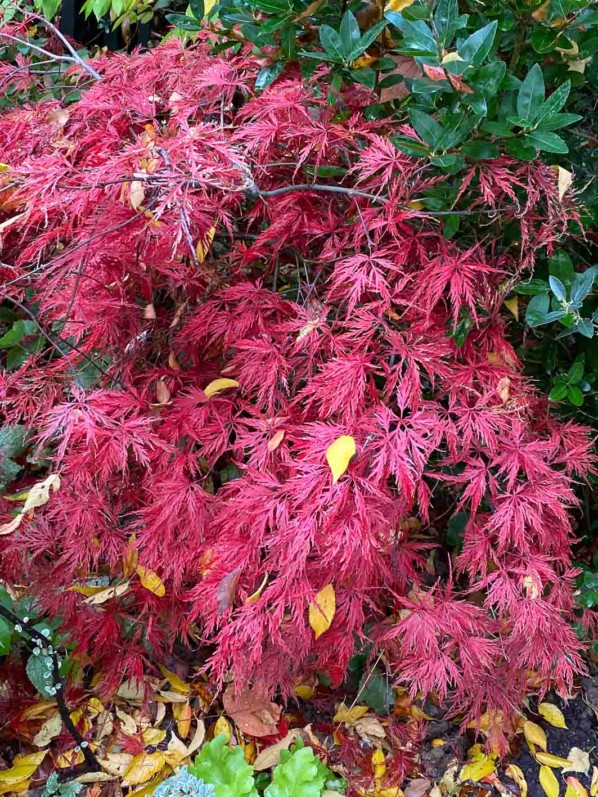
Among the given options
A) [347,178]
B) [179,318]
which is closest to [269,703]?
[179,318]

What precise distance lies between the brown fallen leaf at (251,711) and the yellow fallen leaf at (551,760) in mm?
565

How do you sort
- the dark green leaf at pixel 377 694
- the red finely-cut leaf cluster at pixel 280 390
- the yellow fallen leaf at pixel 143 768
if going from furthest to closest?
the dark green leaf at pixel 377 694 < the yellow fallen leaf at pixel 143 768 < the red finely-cut leaf cluster at pixel 280 390

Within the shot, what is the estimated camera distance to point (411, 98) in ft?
3.71

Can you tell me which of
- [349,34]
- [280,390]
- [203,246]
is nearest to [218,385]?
[280,390]

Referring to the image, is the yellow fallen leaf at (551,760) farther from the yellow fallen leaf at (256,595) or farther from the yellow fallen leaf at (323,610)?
the yellow fallen leaf at (256,595)

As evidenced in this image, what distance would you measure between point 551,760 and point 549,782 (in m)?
0.05

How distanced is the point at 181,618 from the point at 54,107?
3.67ft

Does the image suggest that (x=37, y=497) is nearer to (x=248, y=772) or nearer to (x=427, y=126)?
(x=248, y=772)

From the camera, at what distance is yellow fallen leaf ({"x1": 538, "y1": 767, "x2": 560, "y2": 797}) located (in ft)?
4.46

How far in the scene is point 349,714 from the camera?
1.45 metres

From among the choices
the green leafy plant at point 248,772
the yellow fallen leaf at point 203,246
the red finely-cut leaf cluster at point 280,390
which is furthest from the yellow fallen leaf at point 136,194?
the green leafy plant at point 248,772

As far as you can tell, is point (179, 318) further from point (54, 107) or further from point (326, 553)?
point (54, 107)

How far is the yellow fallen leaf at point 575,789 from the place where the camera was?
135cm

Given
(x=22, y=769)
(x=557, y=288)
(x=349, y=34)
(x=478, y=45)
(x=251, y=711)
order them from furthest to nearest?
(x=251, y=711), (x=22, y=769), (x=557, y=288), (x=349, y=34), (x=478, y=45)
